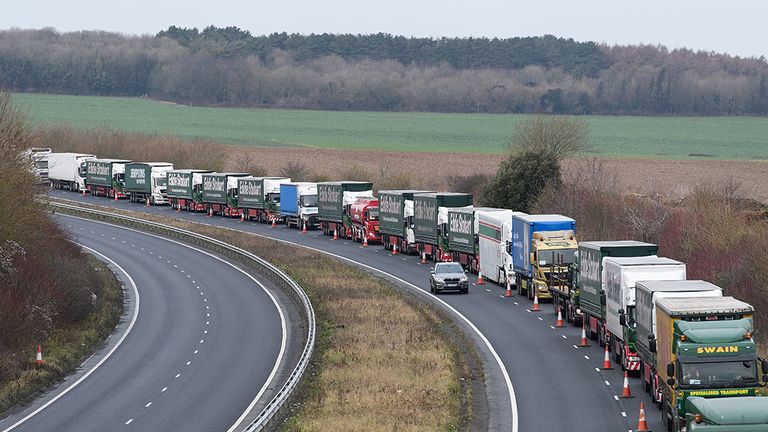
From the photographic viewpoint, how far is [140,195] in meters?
126

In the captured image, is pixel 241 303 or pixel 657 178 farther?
pixel 657 178

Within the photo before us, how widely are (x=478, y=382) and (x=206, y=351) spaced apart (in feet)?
44.6

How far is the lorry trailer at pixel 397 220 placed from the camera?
8269 centimetres

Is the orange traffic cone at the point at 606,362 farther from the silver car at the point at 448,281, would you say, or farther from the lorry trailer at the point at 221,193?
the lorry trailer at the point at 221,193

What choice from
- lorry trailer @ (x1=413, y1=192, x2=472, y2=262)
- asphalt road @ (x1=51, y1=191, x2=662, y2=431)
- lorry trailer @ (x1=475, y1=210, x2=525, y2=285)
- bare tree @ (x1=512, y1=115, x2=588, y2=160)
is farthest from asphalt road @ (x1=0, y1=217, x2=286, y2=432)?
bare tree @ (x1=512, y1=115, x2=588, y2=160)

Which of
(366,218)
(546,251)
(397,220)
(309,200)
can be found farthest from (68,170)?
(546,251)

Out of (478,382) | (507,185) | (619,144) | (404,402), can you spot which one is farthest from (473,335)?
(619,144)

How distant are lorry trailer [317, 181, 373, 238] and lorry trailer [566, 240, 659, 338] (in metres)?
42.5

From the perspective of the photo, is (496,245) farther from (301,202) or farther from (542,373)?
(301,202)

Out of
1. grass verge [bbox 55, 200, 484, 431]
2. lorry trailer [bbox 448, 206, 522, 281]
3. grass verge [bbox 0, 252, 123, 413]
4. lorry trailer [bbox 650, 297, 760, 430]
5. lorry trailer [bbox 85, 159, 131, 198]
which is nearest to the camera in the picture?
lorry trailer [bbox 650, 297, 760, 430]

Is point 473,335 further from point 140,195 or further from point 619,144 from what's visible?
point 619,144

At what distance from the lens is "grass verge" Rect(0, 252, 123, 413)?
142 feet

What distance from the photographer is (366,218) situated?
89.6 m

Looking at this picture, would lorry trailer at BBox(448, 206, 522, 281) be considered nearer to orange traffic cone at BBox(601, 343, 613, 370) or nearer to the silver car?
the silver car
